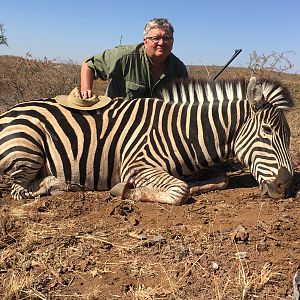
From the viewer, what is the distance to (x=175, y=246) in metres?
2.58

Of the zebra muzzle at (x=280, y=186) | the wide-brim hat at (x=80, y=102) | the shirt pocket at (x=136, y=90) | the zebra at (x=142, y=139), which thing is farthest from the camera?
the shirt pocket at (x=136, y=90)

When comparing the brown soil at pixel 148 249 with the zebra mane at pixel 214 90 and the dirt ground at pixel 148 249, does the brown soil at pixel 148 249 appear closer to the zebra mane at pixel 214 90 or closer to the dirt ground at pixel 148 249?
the dirt ground at pixel 148 249

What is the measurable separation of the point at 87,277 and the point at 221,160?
1932 mm

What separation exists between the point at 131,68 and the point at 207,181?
5.41 ft

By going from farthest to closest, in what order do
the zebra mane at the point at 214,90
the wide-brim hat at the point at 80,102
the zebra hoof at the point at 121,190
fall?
the wide-brim hat at the point at 80,102 → the zebra mane at the point at 214,90 → the zebra hoof at the point at 121,190

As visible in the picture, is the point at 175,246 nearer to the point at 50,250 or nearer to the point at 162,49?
the point at 50,250

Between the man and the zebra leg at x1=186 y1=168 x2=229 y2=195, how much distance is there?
3.53 feet

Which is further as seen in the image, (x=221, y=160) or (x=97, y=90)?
(x=97, y=90)

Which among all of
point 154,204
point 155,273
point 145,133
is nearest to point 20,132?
point 145,133

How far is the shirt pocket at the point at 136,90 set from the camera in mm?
4875

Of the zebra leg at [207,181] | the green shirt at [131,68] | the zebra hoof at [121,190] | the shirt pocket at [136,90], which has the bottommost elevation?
the zebra hoof at [121,190]

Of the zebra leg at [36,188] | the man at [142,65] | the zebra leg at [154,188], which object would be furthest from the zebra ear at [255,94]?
the zebra leg at [36,188]

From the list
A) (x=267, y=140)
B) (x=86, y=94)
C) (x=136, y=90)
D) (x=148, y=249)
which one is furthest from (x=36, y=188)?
(x=267, y=140)

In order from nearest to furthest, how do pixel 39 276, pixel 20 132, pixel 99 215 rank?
pixel 39 276 < pixel 99 215 < pixel 20 132
